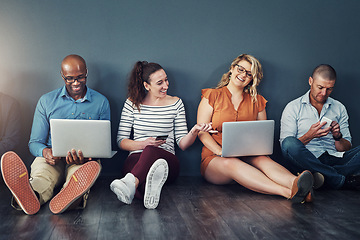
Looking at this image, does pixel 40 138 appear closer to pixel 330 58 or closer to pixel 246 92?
pixel 246 92

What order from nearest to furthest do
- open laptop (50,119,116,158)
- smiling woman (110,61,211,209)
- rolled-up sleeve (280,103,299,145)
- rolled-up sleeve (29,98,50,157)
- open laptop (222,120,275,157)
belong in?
open laptop (50,119,116,158)
open laptop (222,120,275,157)
rolled-up sleeve (29,98,50,157)
smiling woman (110,61,211,209)
rolled-up sleeve (280,103,299,145)

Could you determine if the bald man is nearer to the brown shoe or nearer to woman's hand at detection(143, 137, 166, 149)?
woman's hand at detection(143, 137, 166, 149)

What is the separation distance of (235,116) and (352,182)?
112 centimetres

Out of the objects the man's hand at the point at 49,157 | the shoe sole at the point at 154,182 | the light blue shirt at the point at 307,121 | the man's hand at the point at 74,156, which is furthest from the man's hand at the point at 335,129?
the man's hand at the point at 49,157

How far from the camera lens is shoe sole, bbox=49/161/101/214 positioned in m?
2.05

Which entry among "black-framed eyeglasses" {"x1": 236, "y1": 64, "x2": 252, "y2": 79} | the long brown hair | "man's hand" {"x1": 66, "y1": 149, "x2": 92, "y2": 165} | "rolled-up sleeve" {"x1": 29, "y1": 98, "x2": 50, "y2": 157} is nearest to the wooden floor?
"man's hand" {"x1": 66, "y1": 149, "x2": 92, "y2": 165}

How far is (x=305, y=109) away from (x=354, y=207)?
104 cm

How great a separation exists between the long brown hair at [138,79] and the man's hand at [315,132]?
4.61 feet

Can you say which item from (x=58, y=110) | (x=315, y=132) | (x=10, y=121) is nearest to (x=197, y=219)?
(x=315, y=132)

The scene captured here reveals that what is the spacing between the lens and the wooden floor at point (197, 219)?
1.80 m

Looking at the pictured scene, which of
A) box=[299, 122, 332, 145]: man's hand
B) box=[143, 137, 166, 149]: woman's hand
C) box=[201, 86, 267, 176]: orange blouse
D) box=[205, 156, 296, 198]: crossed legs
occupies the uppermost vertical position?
box=[201, 86, 267, 176]: orange blouse

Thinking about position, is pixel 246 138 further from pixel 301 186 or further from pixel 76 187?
Result: pixel 76 187

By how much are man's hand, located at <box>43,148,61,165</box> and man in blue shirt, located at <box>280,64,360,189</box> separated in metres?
1.88

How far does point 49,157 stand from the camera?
8.34ft
